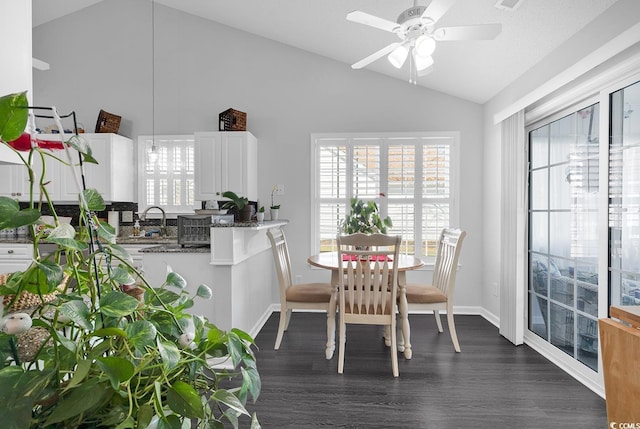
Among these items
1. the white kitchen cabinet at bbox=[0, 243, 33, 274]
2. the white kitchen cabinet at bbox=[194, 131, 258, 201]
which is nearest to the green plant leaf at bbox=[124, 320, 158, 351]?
the white kitchen cabinet at bbox=[194, 131, 258, 201]

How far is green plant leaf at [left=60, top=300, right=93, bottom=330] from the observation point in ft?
1.35

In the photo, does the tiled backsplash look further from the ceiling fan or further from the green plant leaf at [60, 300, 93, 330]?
the green plant leaf at [60, 300, 93, 330]

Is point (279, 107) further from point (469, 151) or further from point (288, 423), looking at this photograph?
point (288, 423)

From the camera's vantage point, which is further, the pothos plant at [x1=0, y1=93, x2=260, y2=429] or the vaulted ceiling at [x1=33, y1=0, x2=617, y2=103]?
the vaulted ceiling at [x1=33, y1=0, x2=617, y2=103]

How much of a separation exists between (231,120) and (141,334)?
3884mm

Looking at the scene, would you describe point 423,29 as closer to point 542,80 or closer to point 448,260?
point 542,80

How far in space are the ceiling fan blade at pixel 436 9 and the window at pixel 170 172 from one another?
3.31 meters

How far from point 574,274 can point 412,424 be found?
67.4 inches

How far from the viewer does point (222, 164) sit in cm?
404

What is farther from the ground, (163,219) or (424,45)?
(424,45)

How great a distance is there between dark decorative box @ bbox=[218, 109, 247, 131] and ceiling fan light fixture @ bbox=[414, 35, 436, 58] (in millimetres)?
2522

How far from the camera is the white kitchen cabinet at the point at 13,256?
12.3ft

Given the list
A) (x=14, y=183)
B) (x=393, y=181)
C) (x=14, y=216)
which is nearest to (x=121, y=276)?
(x=14, y=216)

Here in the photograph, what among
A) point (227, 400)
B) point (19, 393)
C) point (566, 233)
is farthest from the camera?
point (566, 233)
